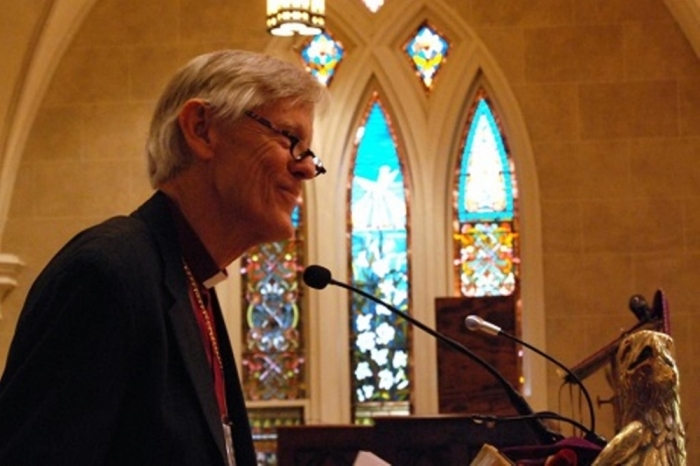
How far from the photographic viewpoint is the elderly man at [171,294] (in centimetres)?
218

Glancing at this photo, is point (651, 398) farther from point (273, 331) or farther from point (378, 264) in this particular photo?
point (273, 331)

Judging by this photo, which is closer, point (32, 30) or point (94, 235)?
point (94, 235)

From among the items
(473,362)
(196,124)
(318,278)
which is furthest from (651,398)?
(473,362)

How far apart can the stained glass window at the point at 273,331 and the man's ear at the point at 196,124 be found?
8599 mm

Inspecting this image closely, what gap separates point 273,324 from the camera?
1134cm

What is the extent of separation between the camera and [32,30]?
431 inches

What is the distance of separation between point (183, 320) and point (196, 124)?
0.36m

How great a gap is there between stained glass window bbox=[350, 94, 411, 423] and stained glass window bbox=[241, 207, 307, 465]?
1.19 ft

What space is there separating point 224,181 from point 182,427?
45 cm

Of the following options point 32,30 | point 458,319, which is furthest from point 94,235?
point 32,30

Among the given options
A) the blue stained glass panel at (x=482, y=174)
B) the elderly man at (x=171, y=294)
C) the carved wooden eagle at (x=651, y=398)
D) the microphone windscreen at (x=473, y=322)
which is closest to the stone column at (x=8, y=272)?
the blue stained glass panel at (x=482, y=174)

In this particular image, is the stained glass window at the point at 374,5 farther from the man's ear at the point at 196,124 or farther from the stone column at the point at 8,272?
the man's ear at the point at 196,124

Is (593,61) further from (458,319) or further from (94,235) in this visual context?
(94,235)

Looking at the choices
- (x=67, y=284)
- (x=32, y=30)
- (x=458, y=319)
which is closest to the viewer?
(x=67, y=284)
